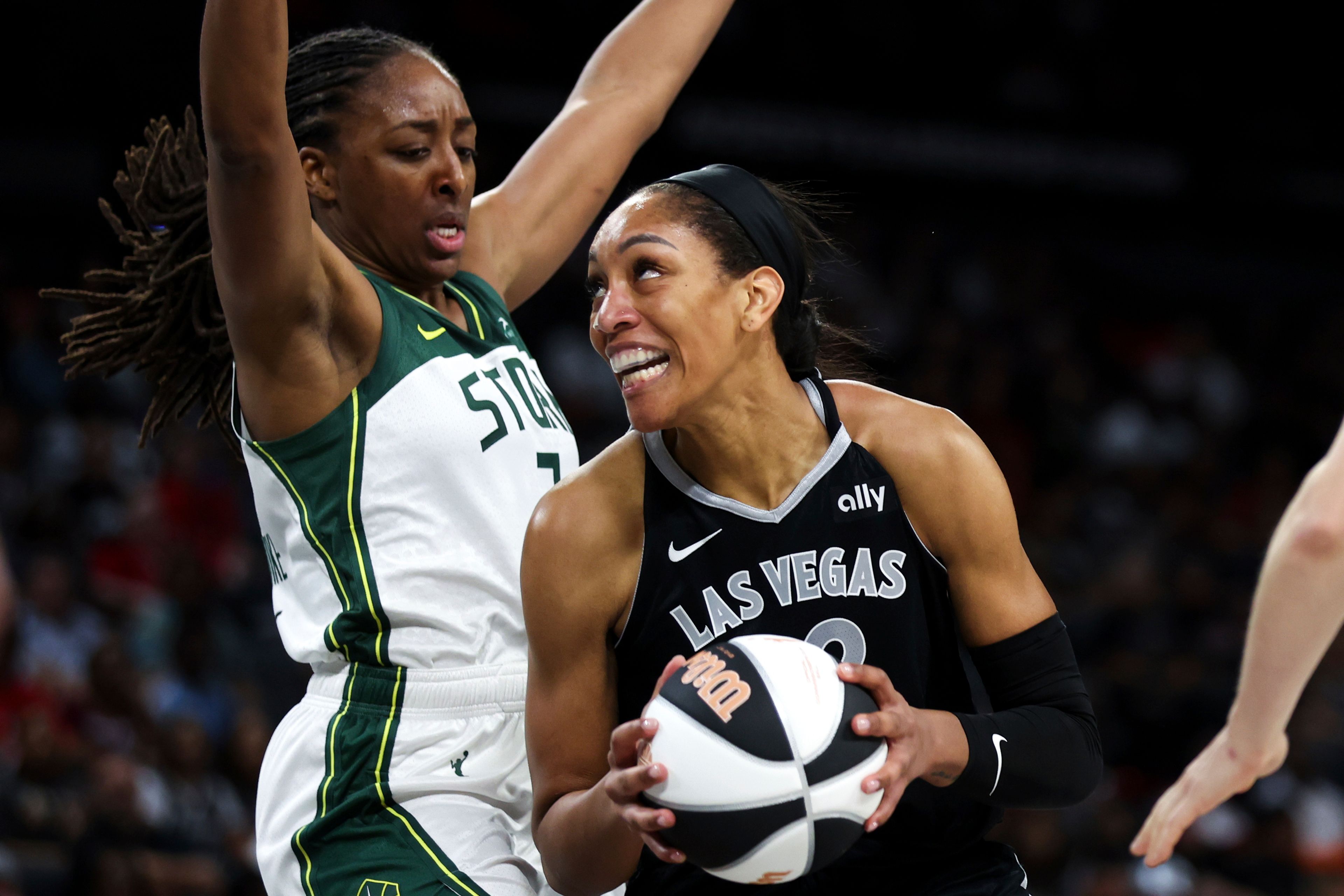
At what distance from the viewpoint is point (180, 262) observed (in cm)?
308

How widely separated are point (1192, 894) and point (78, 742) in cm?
508

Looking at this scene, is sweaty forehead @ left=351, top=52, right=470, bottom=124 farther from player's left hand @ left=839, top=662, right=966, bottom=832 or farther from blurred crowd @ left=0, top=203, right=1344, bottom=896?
player's left hand @ left=839, top=662, right=966, bottom=832

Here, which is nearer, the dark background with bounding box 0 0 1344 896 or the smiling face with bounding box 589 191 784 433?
the smiling face with bounding box 589 191 784 433

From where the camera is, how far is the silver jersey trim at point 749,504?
8.50 ft

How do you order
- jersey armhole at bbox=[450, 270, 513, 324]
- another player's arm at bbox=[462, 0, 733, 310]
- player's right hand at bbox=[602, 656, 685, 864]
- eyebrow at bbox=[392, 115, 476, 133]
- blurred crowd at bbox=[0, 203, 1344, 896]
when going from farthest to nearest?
blurred crowd at bbox=[0, 203, 1344, 896], another player's arm at bbox=[462, 0, 733, 310], jersey armhole at bbox=[450, 270, 513, 324], eyebrow at bbox=[392, 115, 476, 133], player's right hand at bbox=[602, 656, 685, 864]

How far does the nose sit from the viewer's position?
2498 mm

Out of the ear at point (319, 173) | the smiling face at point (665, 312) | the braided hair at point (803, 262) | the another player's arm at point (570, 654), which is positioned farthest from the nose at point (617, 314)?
the ear at point (319, 173)

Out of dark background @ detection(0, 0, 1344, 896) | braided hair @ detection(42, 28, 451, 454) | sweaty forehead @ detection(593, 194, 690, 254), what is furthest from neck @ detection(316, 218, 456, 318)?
dark background @ detection(0, 0, 1344, 896)

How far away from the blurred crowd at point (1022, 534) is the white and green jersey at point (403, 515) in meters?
0.75

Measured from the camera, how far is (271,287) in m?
2.57

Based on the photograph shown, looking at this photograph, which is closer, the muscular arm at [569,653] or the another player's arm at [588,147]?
the muscular arm at [569,653]

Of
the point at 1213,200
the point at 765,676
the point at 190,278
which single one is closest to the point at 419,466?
the point at 190,278

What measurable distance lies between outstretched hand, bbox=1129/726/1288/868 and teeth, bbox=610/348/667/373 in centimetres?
106

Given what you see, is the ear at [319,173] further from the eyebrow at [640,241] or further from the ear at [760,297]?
the ear at [760,297]
